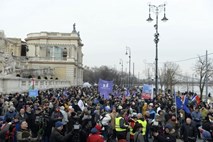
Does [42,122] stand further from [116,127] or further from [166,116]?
[166,116]


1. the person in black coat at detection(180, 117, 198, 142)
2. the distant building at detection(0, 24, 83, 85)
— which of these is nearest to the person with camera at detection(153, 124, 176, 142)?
the person in black coat at detection(180, 117, 198, 142)

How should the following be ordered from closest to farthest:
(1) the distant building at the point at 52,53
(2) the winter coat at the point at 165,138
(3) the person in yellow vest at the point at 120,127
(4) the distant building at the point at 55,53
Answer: (2) the winter coat at the point at 165,138 → (3) the person in yellow vest at the point at 120,127 → (1) the distant building at the point at 52,53 → (4) the distant building at the point at 55,53

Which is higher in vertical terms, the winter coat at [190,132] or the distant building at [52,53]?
the distant building at [52,53]

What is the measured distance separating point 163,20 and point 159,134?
52.5 feet

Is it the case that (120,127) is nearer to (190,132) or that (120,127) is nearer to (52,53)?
(190,132)

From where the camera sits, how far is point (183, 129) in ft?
33.0

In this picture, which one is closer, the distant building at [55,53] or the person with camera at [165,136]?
the person with camera at [165,136]

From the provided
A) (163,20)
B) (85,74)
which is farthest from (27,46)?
(163,20)

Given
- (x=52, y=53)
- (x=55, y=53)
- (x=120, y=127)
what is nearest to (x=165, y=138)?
(x=120, y=127)

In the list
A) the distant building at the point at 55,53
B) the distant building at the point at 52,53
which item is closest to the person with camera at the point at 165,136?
the distant building at the point at 52,53

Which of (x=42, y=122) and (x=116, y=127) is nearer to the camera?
(x=116, y=127)

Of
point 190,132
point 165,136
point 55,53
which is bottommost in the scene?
point 190,132

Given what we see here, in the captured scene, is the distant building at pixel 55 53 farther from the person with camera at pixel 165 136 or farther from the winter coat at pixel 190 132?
the person with camera at pixel 165 136

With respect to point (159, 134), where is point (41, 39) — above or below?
above
